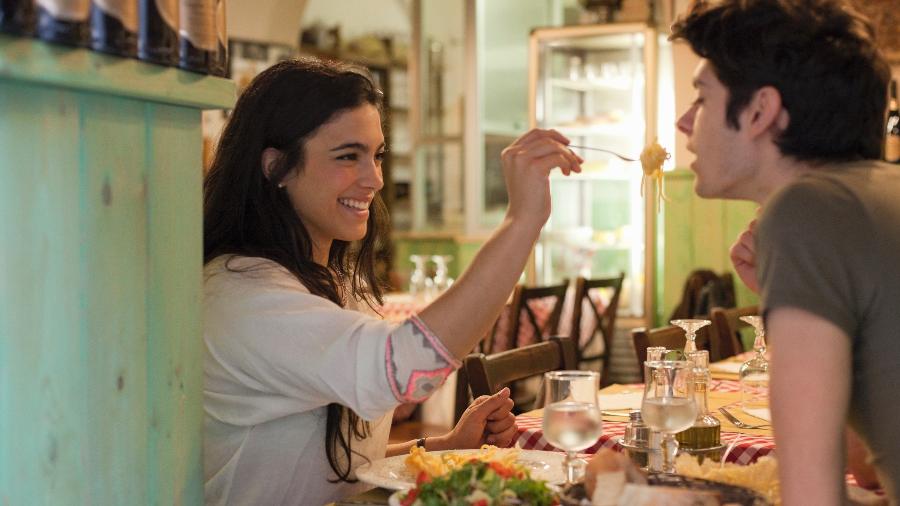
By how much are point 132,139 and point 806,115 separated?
863 mm

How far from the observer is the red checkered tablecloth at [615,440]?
2053 mm

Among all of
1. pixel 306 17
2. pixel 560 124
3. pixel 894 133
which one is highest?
pixel 306 17

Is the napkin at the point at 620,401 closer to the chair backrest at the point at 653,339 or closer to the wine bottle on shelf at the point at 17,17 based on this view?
the chair backrest at the point at 653,339

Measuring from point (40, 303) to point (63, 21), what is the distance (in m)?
0.33

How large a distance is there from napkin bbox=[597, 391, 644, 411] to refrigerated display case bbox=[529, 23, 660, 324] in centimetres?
413

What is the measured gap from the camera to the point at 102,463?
1423 millimetres

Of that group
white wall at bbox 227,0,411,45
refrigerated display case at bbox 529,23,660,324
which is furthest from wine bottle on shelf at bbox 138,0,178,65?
refrigerated display case at bbox 529,23,660,324

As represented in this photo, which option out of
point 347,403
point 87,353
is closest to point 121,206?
point 87,353

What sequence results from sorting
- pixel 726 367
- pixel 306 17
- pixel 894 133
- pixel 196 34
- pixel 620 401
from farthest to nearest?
pixel 306 17 → pixel 894 133 → pixel 726 367 → pixel 620 401 → pixel 196 34

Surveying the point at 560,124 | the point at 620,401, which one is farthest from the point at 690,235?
the point at 620,401

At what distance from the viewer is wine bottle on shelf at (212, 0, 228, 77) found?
1.55 m

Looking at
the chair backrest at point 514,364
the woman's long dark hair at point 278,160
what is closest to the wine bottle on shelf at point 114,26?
the woman's long dark hair at point 278,160

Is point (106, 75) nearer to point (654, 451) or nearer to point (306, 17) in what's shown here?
point (654, 451)

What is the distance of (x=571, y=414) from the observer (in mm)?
1519
